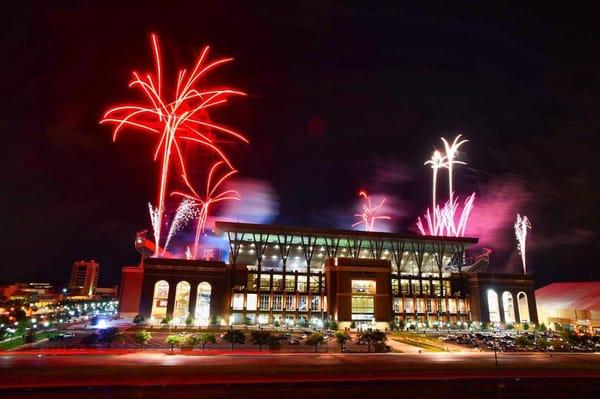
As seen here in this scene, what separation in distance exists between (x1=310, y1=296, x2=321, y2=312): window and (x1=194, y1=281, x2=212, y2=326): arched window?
23.3 meters

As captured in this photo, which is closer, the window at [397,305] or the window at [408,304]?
the window at [397,305]

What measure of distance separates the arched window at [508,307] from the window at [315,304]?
46.6 metres

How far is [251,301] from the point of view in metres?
89.6

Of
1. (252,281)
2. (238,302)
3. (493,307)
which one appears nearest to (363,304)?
(252,281)

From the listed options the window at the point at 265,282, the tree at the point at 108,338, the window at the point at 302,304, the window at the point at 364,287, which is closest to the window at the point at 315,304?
the window at the point at 302,304

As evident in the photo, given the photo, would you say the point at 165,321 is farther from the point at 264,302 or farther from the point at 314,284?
the point at 314,284

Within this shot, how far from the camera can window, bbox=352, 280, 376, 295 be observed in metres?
87.2

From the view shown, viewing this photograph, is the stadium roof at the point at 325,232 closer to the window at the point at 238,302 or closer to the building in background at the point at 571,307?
the window at the point at 238,302

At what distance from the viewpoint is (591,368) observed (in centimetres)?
4212

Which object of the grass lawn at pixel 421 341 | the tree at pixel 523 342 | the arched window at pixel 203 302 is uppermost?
the arched window at pixel 203 302

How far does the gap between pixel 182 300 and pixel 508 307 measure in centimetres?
7906

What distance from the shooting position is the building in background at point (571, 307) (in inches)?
3735

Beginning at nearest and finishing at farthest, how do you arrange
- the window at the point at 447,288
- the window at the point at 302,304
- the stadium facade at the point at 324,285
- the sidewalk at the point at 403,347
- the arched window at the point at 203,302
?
the sidewalk at the point at 403,347, the arched window at the point at 203,302, the stadium facade at the point at 324,285, the window at the point at 302,304, the window at the point at 447,288

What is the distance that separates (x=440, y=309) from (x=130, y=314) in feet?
243
